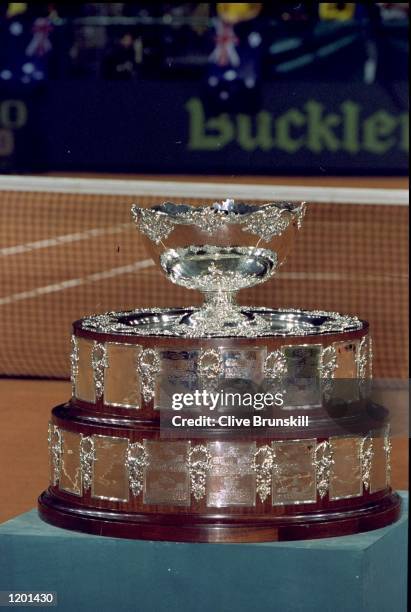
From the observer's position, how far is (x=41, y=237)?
15047 mm

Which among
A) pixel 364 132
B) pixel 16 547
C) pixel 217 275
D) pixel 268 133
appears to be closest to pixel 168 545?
pixel 16 547

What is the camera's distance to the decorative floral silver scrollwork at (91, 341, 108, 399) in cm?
416

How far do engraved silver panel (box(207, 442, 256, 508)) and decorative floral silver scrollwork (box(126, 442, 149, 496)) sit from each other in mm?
171

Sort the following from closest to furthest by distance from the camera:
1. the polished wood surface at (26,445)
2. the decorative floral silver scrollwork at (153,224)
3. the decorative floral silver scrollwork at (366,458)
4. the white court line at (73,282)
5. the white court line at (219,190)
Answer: the decorative floral silver scrollwork at (366,458)
the decorative floral silver scrollwork at (153,224)
the polished wood surface at (26,445)
the white court line at (219,190)
the white court line at (73,282)

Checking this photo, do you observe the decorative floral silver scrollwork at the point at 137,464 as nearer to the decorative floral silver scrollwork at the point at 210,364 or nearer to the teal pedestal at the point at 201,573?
the teal pedestal at the point at 201,573

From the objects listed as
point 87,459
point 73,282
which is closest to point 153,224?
point 87,459

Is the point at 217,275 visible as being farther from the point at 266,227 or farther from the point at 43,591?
the point at 43,591

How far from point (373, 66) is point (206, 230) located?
617 inches

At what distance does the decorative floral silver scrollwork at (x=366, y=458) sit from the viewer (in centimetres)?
419

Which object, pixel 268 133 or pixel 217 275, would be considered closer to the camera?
pixel 217 275

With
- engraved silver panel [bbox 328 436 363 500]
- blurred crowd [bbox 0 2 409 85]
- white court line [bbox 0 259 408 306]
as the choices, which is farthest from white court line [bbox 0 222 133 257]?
engraved silver panel [bbox 328 436 363 500]

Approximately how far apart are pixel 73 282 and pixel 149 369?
26.2 feet

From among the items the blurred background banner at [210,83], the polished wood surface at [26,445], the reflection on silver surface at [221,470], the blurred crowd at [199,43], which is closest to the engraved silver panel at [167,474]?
the reflection on silver surface at [221,470]

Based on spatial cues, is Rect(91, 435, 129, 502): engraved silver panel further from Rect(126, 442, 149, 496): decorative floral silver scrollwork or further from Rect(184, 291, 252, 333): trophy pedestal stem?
Rect(184, 291, 252, 333): trophy pedestal stem
